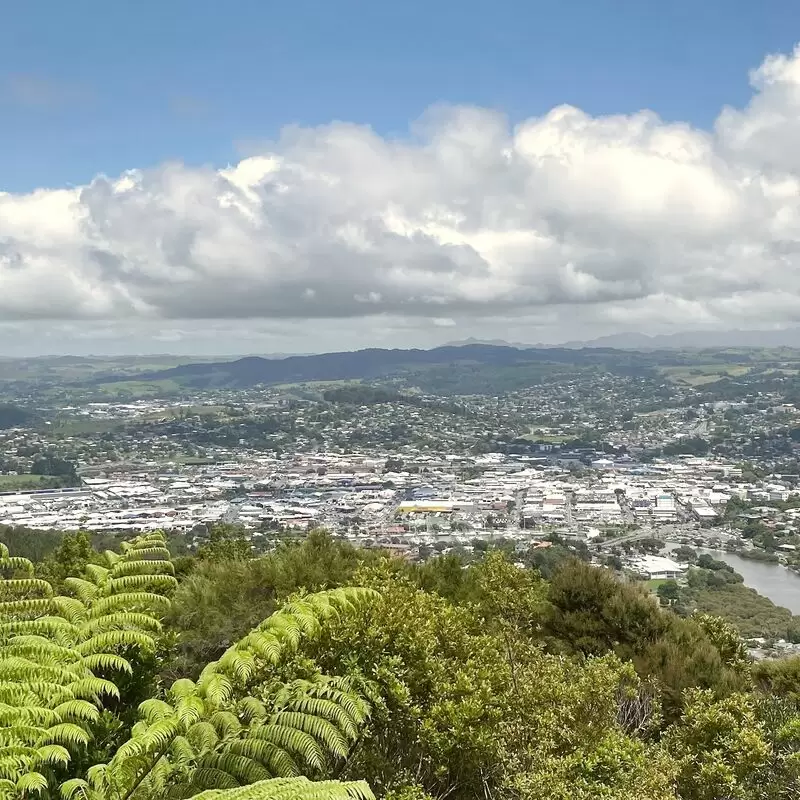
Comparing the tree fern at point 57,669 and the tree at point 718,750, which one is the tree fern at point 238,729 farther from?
the tree at point 718,750

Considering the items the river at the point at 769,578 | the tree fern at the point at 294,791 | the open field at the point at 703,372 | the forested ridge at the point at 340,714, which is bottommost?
the river at the point at 769,578

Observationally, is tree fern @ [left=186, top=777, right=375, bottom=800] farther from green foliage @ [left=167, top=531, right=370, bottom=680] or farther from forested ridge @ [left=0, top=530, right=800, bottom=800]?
green foliage @ [left=167, top=531, right=370, bottom=680]

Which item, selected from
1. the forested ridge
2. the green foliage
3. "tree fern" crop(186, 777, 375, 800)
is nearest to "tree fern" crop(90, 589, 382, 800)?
the forested ridge

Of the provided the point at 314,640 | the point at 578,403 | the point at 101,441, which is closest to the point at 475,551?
the point at 314,640

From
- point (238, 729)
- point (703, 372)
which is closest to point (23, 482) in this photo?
point (238, 729)

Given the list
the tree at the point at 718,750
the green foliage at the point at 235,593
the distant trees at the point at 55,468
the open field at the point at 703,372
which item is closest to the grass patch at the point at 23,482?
the distant trees at the point at 55,468

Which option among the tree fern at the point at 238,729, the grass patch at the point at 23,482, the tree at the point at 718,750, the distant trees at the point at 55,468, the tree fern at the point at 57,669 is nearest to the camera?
the tree fern at the point at 57,669
